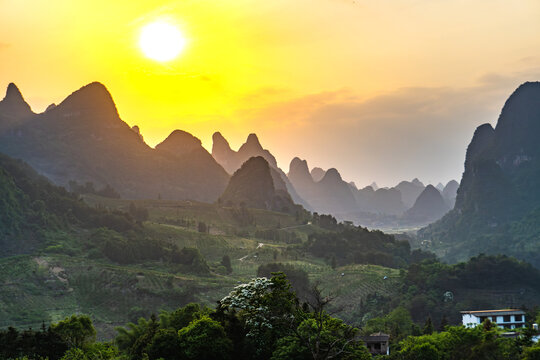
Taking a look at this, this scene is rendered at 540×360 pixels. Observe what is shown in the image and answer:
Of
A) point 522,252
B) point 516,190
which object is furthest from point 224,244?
point 516,190

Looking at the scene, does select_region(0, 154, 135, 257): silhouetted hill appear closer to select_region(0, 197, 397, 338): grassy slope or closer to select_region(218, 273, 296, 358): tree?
select_region(0, 197, 397, 338): grassy slope

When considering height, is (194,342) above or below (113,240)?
below

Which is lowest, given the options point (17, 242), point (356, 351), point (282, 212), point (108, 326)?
point (108, 326)

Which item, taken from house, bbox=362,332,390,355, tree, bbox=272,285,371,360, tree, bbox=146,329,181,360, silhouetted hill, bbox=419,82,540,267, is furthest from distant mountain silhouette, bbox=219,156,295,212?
tree, bbox=272,285,371,360

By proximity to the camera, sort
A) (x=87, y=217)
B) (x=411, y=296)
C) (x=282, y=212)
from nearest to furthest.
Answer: (x=411, y=296)
(x=87, y=217)
(x=282, y=212)

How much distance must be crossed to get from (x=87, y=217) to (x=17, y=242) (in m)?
18.5

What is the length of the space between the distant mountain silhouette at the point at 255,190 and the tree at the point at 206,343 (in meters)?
140

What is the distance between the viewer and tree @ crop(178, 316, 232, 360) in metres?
30.1

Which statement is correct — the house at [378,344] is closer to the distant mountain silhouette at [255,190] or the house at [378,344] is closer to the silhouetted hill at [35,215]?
the silhouetted hill at [35,215]

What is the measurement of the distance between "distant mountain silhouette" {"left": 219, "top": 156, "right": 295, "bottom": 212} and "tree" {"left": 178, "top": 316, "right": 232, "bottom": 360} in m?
140

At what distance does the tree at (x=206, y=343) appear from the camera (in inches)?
1186

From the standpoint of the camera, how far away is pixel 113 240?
9956 centimetres

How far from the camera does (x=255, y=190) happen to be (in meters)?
176

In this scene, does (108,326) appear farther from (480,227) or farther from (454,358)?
(480,227)
